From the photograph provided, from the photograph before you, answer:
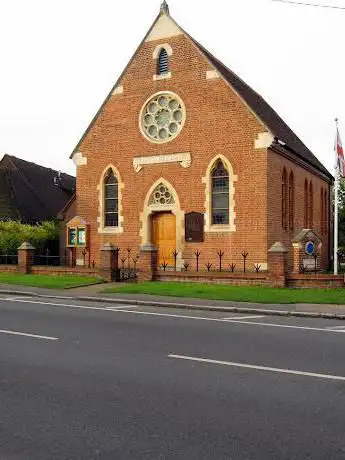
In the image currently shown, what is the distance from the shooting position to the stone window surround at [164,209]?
912 inches

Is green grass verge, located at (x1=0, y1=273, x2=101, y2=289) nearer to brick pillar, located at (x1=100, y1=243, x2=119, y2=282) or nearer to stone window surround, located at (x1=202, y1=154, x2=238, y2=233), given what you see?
brick pillar, located at (x1=100, y1=243, x2=119, y2=282)

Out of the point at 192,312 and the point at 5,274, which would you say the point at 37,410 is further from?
the point at 5,274

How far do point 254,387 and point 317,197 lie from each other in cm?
2513

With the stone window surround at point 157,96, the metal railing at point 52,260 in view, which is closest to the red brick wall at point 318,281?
the stone window surround at point 157,96

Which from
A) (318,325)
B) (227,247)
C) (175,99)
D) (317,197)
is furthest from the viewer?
(317,197)

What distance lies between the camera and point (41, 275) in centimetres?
2245

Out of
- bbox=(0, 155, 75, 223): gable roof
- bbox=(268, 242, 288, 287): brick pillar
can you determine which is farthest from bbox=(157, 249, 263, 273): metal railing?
bbox=(0, 155, 75, 223): gable roof

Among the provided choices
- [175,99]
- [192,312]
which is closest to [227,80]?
[175,99]

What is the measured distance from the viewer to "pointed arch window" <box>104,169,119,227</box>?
25.0 m

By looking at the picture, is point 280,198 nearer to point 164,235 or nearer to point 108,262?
point 164,235

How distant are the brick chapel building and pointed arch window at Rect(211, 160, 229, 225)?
4cm

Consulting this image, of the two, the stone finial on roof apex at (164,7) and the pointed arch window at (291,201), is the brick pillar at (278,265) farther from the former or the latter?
the stone finial on roof apex at (164,7)

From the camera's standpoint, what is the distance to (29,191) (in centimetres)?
3597

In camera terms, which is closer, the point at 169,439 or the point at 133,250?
the point at 169,439
